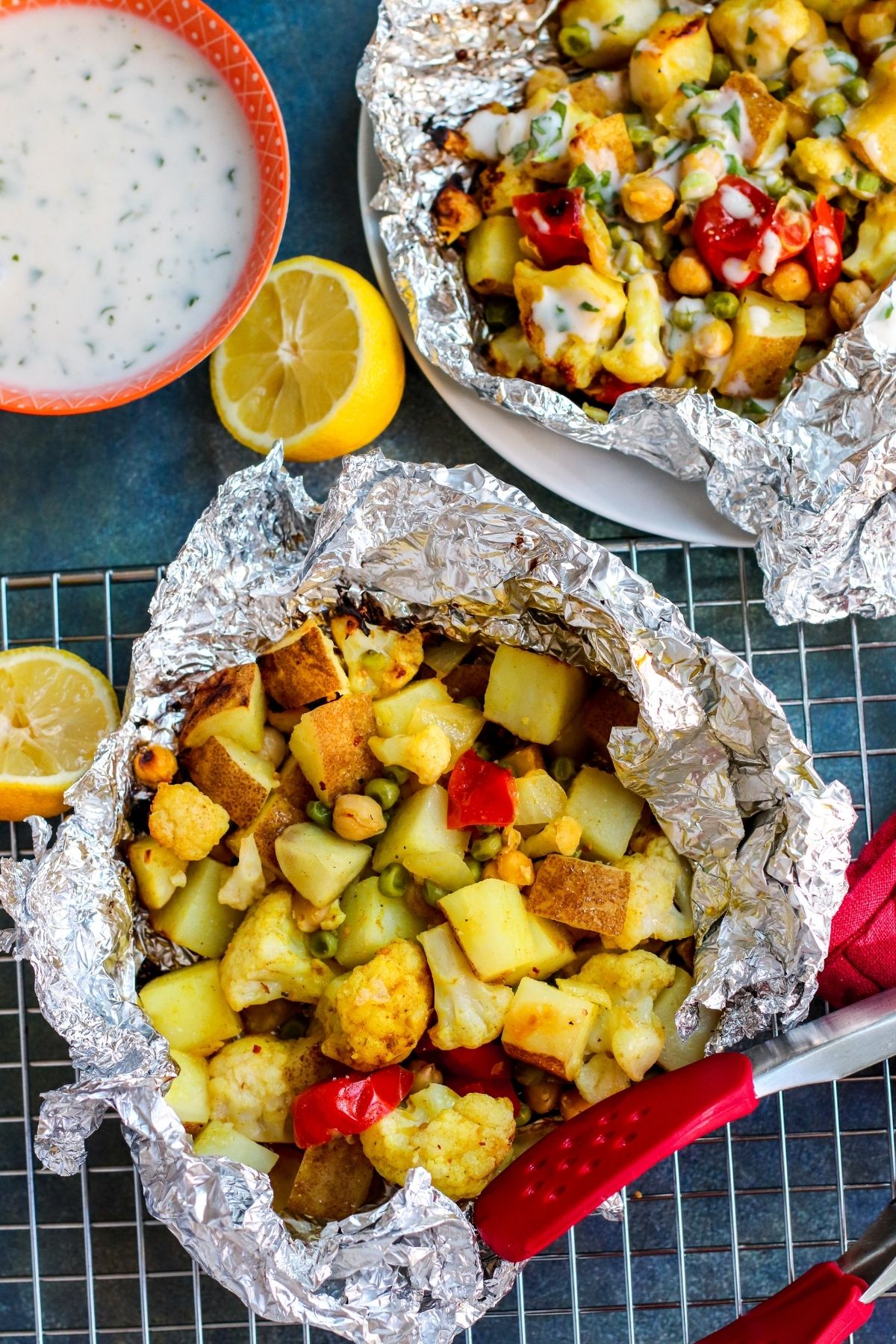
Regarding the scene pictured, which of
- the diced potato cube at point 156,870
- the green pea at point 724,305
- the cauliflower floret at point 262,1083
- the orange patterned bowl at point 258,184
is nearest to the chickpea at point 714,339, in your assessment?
the green pea at point 724,305

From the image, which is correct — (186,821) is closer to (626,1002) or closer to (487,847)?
(487,847)

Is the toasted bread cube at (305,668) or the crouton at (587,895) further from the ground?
the toasted bread cube at (305,668)

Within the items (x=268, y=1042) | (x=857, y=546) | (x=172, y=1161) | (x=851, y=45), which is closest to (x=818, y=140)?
(x=851, y=45)

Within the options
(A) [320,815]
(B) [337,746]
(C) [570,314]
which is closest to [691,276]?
(C) [570,314]

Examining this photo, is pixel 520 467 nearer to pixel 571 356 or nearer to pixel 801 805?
pixel 571 356

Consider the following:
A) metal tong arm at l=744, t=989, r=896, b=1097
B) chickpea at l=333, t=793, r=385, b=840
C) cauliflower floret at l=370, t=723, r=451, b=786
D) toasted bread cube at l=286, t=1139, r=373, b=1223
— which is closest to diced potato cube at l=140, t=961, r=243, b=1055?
toasted bread cube at l=286, t=1139, r=373, b=1223

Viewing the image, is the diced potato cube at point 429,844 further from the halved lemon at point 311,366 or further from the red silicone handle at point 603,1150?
the halved lemon at point 311,366

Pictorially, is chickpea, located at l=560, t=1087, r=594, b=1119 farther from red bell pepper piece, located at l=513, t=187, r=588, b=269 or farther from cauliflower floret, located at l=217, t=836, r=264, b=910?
red bell pepper piece, located at l=513, t=187, r=588, b=269
